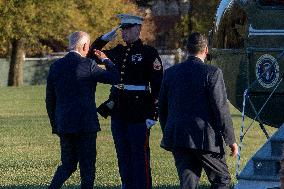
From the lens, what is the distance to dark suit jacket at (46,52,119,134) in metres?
11.1

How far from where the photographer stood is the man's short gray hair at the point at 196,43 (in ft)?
31.1

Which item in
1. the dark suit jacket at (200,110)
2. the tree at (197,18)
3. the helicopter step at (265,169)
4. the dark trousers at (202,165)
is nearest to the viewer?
the dark suit jacket at (200,110)

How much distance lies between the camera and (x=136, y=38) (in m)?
11.6

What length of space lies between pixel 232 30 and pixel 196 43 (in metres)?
4.32

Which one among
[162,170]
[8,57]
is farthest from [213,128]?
[8,57]

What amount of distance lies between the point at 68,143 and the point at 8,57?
63548mm

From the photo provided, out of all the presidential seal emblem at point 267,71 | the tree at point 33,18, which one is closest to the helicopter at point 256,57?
the presidential seal emblem at point 267,71

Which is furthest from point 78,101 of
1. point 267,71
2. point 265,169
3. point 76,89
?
point 267,71

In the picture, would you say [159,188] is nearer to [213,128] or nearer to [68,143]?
[68,143]

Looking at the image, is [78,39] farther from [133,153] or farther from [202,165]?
[202,165]

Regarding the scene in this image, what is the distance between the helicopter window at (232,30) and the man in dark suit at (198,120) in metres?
3.78

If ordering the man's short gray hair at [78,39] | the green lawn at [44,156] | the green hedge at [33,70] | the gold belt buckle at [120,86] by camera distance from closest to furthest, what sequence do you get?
the man's short gray hair at [78,39], the gold belt buckle at [120,86], the green lawn at [44,156], the green hedge at [33,70]

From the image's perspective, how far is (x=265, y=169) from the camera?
10.5 m

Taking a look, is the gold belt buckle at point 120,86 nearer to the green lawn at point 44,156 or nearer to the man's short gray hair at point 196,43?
the man's short gray hair at point 196,43
